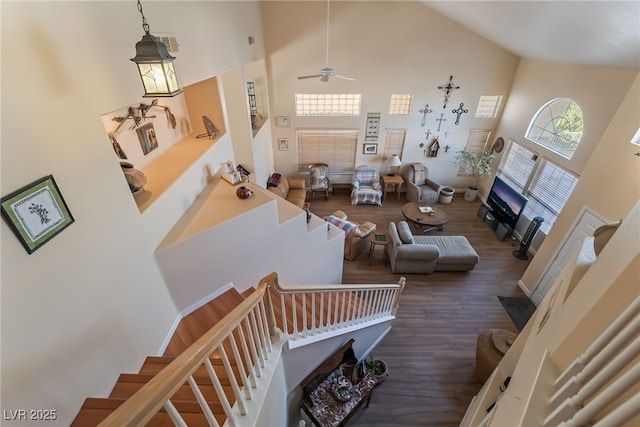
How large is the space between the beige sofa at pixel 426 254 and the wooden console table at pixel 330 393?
2326 millimetres

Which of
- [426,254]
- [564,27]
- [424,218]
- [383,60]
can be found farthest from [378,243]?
[383,60]

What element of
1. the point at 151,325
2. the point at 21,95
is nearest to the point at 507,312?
the point at 151,325

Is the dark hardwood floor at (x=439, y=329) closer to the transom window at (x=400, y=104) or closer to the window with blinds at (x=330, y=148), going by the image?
the window with blinds at (x=330, y=148)

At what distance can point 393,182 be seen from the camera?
7.74 meters

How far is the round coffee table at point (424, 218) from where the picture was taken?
639cm

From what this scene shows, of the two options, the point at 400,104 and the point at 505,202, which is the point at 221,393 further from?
the point at 400,104

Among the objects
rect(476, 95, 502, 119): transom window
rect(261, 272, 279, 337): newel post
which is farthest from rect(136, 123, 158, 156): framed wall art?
rect(476, 95, 502, 119): transom window

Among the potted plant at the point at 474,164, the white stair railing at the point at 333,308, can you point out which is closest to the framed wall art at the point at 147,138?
the white stair railing at the point at 333,308

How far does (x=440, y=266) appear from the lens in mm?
5613

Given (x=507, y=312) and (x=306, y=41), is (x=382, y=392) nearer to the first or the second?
(x=507, y=312)

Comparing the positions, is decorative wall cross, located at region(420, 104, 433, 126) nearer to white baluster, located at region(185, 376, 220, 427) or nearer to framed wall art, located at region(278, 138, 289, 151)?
framed wall art, located at region(278, 138, 289, 151)

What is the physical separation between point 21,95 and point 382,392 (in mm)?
4518

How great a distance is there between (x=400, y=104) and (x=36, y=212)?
24.4ft

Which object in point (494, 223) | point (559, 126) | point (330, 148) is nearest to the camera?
point (559, 126)
